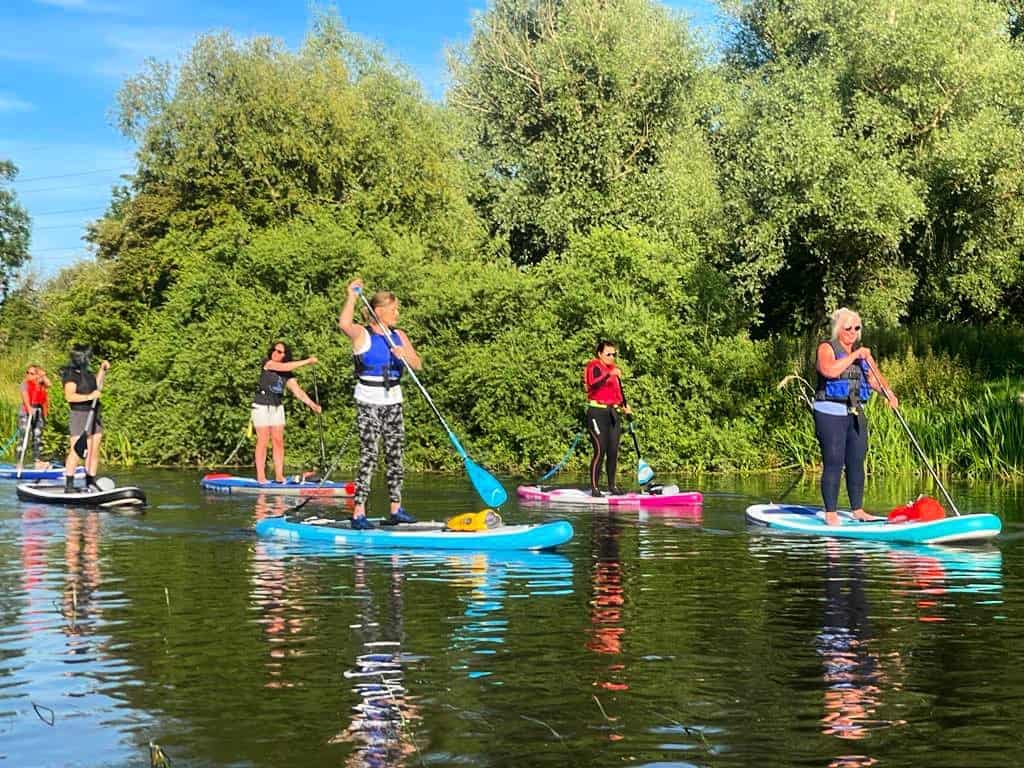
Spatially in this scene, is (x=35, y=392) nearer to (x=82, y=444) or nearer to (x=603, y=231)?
(x=82, y=444)

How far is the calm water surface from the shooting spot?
6.59m

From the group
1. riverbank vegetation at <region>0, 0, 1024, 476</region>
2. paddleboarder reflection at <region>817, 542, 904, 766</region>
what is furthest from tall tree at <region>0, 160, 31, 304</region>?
paddleboarder reflection at <region>817, 542, 904, 766</region>

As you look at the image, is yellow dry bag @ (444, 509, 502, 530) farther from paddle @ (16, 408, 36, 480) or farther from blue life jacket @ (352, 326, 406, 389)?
paddle @ (16, 408, 36, 480)

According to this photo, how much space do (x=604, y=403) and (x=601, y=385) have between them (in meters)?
0.24

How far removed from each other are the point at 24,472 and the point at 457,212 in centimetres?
1766

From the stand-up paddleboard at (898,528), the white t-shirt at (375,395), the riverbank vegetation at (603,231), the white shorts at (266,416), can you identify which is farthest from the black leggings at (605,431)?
the riverbank vegetation at (603,231)

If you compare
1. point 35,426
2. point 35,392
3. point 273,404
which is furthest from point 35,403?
point 273,404

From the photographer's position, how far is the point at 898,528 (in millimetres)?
15211

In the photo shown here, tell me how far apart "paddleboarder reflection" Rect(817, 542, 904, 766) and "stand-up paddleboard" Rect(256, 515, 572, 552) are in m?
2.91

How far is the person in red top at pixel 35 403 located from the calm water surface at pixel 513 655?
12.2m

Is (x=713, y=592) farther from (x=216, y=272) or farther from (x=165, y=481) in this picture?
(x=216, y=272)

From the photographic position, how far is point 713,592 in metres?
11.5

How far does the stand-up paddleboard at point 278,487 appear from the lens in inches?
834

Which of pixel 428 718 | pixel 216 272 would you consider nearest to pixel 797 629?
pixel 428 718
